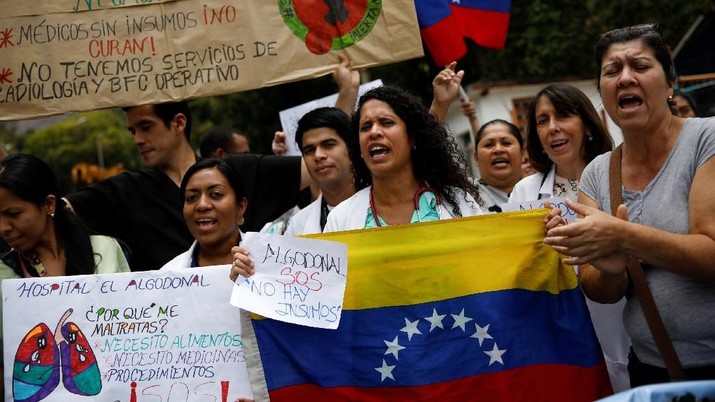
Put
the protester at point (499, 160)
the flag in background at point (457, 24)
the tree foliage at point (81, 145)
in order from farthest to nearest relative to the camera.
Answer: the tree foliage at point (81, 145) → the protester at point (499, 160) → the flag in background at point (457, 24)

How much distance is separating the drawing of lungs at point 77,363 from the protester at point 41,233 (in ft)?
1.28

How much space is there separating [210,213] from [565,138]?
2.04 meters

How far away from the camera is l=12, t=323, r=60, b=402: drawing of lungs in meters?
3.39

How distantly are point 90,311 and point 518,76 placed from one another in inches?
670

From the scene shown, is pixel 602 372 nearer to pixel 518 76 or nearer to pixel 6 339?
pixel 6 339

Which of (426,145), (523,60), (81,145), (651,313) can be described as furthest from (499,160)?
(81,145)

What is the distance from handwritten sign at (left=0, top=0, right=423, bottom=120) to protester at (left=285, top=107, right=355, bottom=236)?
1.15ft

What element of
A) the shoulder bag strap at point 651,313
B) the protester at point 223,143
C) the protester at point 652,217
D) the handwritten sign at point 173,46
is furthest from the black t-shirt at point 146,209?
the shoulder bag strap at point 651,313

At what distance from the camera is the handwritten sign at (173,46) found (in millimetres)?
4266

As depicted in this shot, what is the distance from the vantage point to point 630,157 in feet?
9.80

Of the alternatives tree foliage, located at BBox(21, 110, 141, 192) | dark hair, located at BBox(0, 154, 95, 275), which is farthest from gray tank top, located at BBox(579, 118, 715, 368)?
tree foliage, located at BBox(21, 110, 141, 192)

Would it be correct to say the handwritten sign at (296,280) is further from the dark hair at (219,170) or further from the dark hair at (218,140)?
the dark hair at (218,140)

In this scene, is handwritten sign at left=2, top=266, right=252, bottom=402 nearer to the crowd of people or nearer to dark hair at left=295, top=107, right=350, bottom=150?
the crowd of people

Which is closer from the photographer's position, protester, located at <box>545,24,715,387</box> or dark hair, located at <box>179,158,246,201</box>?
protester, located at <box>545,24,715,387</box>
